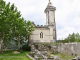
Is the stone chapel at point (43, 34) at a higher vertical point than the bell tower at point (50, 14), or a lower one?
lower

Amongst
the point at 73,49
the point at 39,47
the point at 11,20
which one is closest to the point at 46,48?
the point at 39,47

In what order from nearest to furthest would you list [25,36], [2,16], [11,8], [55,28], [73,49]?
[73,49], [2,16], [11,8], [25,36], [55,28]

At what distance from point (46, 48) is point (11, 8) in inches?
461

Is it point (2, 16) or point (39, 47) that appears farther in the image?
point (39, 47)

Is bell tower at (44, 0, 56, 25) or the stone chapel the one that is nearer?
the stone chapel

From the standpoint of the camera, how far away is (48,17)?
98.6ft

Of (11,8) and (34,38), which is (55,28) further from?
(11,8)

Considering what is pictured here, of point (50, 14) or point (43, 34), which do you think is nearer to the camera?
point (43, 34)

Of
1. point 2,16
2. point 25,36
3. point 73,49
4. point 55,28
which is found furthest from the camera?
point 55,28

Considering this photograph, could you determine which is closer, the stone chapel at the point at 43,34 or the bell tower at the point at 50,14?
the stone chapel at the point at 43,34

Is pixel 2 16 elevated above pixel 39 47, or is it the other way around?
pixel 2 16

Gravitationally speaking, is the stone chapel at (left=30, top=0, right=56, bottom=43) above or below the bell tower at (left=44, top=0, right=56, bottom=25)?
below

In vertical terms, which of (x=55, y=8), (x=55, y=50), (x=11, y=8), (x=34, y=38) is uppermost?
(x=55, y=8)

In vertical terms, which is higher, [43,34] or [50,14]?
[50,14]
